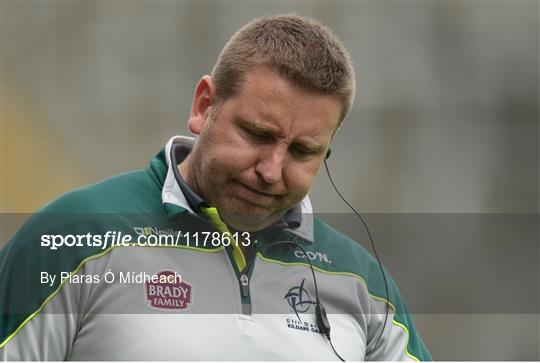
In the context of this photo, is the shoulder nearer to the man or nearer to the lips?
the man

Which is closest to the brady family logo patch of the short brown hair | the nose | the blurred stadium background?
the nose

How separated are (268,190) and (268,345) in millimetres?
296

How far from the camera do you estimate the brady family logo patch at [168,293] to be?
5.11 feet

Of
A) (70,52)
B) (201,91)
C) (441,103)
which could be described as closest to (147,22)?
(70,52)

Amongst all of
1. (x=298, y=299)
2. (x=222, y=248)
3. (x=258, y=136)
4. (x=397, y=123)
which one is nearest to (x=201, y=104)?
(x=258, y=136)

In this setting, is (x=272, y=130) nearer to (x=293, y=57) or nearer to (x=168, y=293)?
(x=293, y=57)

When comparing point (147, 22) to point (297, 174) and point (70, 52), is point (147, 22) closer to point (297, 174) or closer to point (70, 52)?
point (70, 52)

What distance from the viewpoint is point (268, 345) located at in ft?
5.27

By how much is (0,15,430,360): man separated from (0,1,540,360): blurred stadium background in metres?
2.00

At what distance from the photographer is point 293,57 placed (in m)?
1.65

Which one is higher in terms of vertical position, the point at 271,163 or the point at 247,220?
the point at 271,163

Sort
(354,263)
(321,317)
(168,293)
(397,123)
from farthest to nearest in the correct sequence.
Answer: (397,123), (354,263), (321,317), (168,293)

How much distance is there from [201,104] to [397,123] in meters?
3.05
